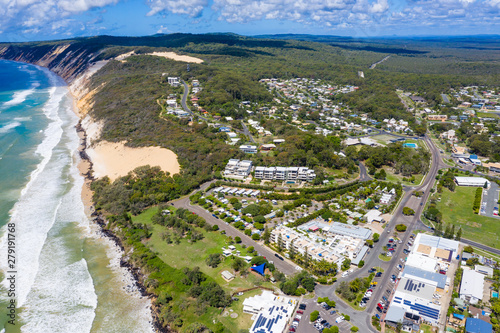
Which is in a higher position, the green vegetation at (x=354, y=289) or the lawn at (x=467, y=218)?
the green vegetation at (x=354, y=289)

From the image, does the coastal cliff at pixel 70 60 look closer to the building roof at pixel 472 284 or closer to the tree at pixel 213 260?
the tree at pixel 213 260

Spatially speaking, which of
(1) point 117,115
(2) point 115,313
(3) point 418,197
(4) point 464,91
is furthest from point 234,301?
(4) point 464,91

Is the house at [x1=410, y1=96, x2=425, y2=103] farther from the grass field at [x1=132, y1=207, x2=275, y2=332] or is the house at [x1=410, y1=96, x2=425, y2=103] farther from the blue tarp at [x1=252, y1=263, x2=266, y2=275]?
the blue tarp at [x1=252, y1=263, x2=266, y2=275]

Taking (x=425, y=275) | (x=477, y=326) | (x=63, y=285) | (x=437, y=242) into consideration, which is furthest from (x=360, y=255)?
(x=63, y=285)


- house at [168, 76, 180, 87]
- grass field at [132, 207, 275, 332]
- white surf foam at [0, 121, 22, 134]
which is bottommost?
grass field at [132, 207, 275, 332]

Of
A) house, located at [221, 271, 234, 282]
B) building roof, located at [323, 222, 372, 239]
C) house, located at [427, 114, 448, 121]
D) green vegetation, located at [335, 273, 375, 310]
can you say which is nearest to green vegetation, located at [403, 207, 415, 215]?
building roof, located at [323, 222, 372, 239]

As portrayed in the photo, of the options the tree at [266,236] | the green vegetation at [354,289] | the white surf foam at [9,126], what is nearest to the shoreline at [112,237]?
the tree at [266,236]
